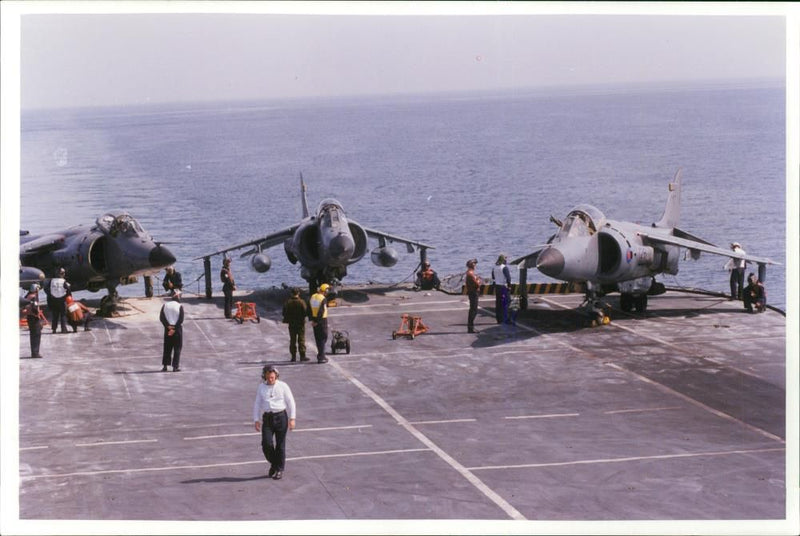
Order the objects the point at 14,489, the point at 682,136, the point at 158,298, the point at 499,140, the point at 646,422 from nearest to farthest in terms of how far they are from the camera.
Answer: the point at 14,489 → the point at 646,422 → the point at 158,298 → the point at 682,136 → the point at 499,140

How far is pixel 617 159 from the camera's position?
109 metres

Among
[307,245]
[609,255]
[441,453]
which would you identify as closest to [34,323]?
[307,245]

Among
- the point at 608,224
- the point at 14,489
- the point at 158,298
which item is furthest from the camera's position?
the point at 158,298

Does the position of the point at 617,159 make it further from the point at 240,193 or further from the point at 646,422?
the point at 646,422

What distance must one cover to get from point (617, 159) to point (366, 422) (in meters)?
94.9

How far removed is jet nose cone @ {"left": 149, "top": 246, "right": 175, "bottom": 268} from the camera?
2847 cm

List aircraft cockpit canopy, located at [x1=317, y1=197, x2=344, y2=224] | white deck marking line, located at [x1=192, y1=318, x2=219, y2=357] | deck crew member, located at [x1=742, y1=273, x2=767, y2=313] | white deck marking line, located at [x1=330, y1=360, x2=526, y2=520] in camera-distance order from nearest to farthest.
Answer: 1. white deck marking line, located at [x1=330, y1=360, x2=526, y2=520]
2. white deck marking line, located at [x1=192, y1=318, x2=219, y2=357]
3. deck crew member, located at [x1=742, y1=273, x2=767, y2=313]
4. aircraft cockpit canopy, located at [x1=317, y1=197, x2=344, y2=224]

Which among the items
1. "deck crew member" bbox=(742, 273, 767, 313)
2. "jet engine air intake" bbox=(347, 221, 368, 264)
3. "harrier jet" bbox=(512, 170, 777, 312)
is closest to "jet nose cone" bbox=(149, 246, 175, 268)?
"jet engine air intake" bbox=(347, 221, 368, 264)

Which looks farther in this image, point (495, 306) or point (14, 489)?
point (495, 306)

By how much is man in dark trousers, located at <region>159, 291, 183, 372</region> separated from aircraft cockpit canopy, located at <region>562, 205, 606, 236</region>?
34.2 ft

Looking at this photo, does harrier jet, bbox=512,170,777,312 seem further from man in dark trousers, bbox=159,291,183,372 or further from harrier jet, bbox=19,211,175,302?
harrier jet, bbox=19,211,175,302

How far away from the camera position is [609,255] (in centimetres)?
2731

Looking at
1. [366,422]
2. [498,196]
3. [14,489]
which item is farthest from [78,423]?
[498,196]

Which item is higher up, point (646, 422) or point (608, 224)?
point (608, 224)
